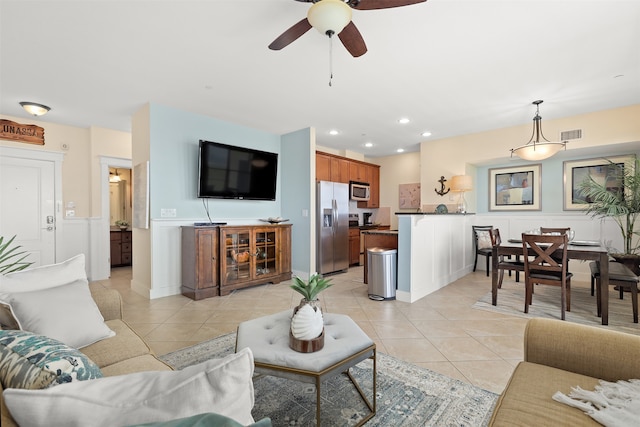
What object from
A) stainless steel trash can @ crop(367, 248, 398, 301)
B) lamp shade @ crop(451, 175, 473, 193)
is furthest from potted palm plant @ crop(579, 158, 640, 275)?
stainless steel trash can @ crop(367, 248, 398, 301)

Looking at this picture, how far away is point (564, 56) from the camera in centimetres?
274

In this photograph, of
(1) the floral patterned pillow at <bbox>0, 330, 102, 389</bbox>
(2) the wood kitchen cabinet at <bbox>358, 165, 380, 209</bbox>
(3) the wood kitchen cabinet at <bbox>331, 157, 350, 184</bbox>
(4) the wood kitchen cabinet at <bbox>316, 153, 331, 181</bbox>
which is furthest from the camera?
(2) the wood kitchen cabinet at <bbox>358, 165, 380, 209</bbox>

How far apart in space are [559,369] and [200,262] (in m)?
3.65

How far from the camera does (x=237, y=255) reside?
4.18 metres

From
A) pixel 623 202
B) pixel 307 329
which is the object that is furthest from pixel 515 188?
pixel 307 329

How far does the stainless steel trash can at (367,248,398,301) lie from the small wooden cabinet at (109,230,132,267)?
520 cm

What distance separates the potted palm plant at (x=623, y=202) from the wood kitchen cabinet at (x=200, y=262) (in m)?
5.08

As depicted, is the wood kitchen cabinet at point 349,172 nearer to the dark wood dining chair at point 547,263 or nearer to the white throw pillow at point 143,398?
the dark wood dining chair at point 547,263

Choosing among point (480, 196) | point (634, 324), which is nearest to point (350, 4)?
point (634, 324)

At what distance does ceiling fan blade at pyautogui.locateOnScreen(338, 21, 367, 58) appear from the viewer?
1973mm

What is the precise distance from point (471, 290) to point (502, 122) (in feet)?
8.95

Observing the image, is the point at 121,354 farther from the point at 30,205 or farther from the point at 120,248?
the point at 120,248

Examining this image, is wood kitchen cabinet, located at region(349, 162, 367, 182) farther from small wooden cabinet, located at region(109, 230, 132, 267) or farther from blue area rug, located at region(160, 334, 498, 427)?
small wooden cabinet, located at region(109, 230, 132, 267)

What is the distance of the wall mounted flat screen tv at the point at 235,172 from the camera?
13.6ft
